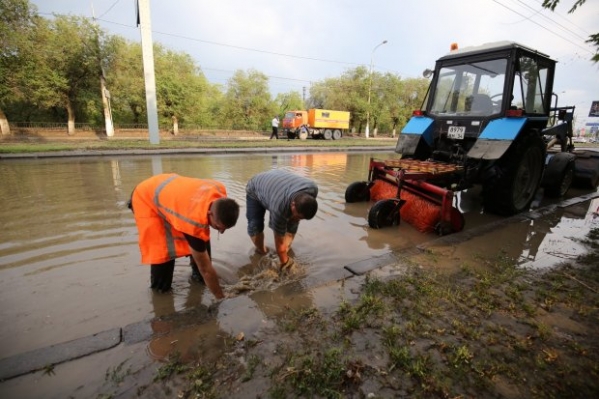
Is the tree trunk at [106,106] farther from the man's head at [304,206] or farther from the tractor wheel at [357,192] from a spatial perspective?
the man's head at [304,206]

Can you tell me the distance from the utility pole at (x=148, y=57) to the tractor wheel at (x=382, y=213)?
46.4 feet

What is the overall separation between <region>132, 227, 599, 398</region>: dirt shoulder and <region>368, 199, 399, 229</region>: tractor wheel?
5.61 feet

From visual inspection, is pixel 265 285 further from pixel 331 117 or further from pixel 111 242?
pixel 331 117

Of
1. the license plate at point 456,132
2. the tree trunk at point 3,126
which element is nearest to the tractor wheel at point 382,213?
the license plate at point 456,132

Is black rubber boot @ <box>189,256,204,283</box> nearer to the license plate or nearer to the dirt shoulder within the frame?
the dirt shoulder

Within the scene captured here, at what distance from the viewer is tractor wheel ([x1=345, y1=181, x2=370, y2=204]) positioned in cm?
627

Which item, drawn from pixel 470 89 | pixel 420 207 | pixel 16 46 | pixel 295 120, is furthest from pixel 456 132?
pixel 16 46

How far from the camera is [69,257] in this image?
12.2 ft

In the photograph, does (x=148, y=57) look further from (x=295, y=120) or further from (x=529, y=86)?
(x=529, y=86)

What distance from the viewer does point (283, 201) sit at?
2990 millimetres

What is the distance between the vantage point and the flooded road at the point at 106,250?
2.70m

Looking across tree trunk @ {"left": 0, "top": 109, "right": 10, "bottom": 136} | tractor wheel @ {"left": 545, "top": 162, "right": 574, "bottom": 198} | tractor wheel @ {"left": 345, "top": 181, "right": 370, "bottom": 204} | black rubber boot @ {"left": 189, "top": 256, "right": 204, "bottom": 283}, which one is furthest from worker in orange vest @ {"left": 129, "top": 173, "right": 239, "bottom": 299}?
tree trunk @ {"left": 0, "top": 109, "right": 10, "bottom": 136}

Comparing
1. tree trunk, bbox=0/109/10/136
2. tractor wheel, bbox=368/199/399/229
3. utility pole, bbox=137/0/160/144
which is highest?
utility pole, bbox=137/0/160/144

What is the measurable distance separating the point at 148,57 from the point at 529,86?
53.5ft
